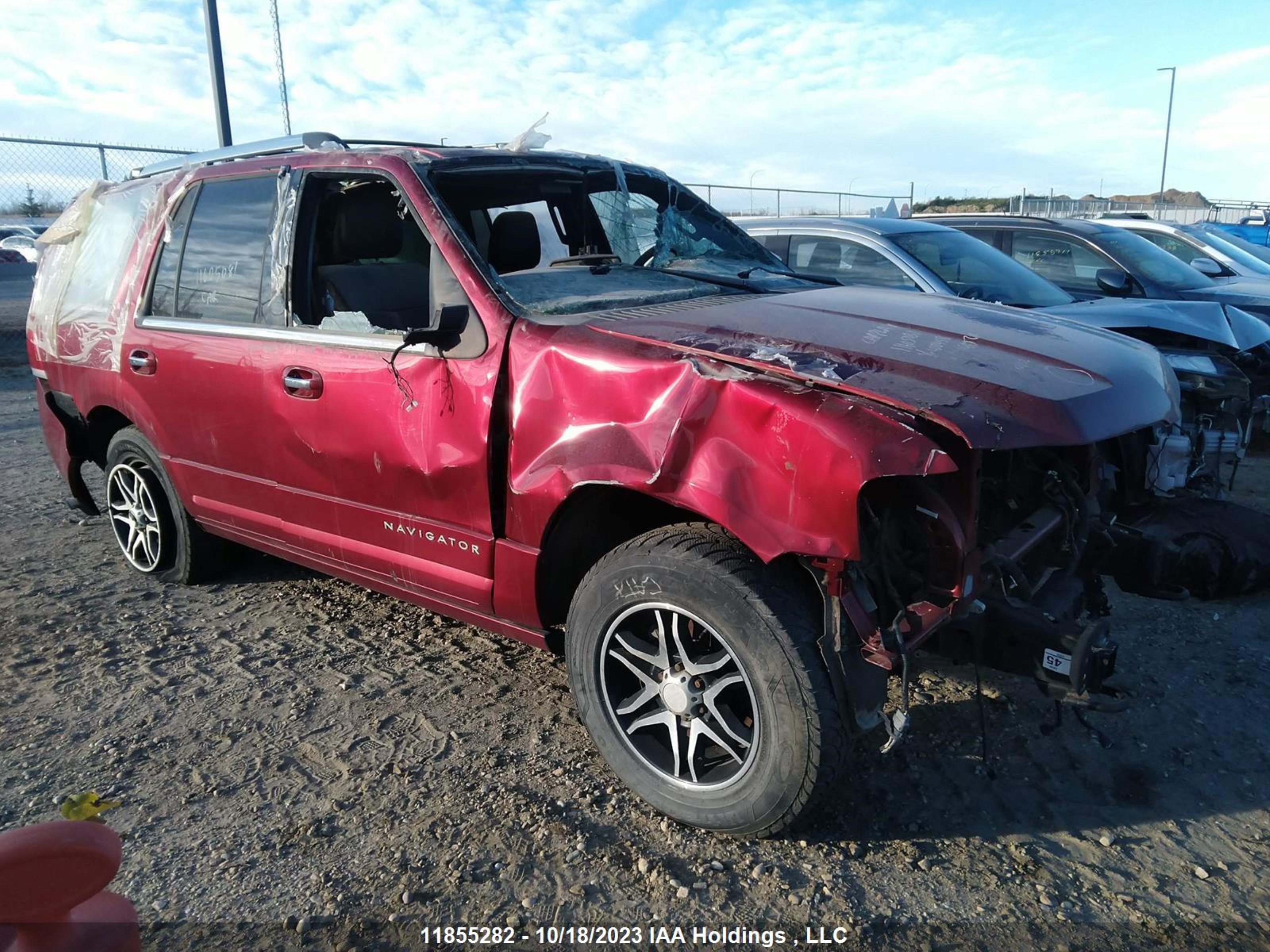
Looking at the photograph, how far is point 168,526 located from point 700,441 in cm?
335

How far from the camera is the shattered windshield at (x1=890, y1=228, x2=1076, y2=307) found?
6.29m

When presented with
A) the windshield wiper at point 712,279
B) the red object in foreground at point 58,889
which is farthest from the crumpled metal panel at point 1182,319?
the red object in foreground at point 58,889

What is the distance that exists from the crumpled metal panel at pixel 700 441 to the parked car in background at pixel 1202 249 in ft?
26.7

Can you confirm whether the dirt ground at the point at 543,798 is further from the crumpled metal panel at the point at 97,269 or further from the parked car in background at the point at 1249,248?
the parked car in background at the point at 1249,248

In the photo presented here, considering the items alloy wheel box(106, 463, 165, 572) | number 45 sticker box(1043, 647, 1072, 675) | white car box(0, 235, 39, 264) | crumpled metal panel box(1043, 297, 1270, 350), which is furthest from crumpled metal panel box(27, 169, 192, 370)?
white car box(0, 235, 39, 264)

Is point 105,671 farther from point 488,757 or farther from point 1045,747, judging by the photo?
point 1045,747

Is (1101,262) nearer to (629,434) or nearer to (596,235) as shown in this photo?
(596,235)

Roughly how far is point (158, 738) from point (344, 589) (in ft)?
4.85

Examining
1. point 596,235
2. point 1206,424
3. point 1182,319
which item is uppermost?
point 596,235

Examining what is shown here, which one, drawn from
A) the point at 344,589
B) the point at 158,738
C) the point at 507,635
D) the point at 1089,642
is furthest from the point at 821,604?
the point at 344,589

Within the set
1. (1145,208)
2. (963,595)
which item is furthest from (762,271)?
(1145,208)

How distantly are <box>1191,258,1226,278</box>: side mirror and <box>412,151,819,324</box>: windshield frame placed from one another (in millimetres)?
6131

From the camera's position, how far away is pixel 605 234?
4.21 m

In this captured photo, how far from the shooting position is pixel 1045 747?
3180mm
